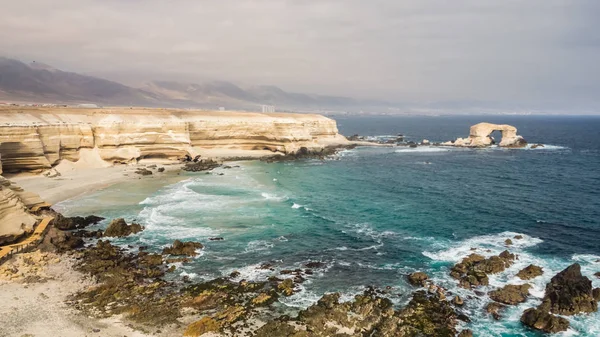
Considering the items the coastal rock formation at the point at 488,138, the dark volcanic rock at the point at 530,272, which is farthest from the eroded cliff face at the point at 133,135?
the dark volcanic rock at the point at 530,272

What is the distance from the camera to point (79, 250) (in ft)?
109

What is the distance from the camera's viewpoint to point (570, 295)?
24359 mm

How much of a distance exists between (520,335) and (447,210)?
25.6 meters

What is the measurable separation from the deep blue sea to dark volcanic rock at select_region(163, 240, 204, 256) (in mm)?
1418

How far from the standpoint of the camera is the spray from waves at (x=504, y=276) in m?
22.7

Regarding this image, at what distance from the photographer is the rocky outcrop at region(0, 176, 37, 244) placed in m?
31.5

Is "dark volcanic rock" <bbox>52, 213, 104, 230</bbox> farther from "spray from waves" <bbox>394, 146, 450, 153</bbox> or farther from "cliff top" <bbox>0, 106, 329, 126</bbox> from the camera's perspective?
"spray from waves" <bbox>394, 146, 450, 153</bbox>

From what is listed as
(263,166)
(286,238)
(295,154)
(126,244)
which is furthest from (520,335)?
(295,154)

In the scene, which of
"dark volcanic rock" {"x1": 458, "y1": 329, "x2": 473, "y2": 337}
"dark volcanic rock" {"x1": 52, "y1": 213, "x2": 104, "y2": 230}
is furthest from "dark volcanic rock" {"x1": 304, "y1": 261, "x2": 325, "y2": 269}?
"dark volcanic rock" {"x1": 52, "y1": 213, "x2": 104, "y2": 230}

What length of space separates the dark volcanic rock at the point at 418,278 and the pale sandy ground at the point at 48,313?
732 inches

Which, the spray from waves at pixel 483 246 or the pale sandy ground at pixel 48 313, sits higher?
the spray from waves at pixel 483 246

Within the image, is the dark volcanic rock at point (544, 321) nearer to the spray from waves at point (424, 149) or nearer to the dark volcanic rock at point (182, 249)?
the dark volcanic rock at point (182, 249)

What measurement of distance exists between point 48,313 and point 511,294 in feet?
97.0

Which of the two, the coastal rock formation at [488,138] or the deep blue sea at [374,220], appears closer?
the deep blue sea at [374,220]
